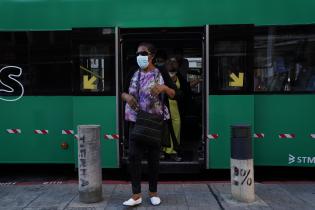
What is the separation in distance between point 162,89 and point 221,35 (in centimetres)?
187

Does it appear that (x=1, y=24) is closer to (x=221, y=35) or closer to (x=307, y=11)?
(x=221, y=35)

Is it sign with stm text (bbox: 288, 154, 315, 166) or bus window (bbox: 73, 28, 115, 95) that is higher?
bus window (bbox: 73, 28, 115, 95)

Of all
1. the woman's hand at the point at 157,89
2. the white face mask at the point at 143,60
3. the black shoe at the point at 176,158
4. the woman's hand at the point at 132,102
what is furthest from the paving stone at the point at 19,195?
the white face mask at the point at 143,60

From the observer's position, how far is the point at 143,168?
739 cm

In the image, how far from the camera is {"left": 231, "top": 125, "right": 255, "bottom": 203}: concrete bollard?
5.91m

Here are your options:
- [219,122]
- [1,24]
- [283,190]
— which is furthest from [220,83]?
[1,24]

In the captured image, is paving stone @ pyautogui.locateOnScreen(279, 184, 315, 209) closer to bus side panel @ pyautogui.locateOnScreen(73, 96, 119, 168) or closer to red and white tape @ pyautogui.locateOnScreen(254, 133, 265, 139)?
red and white tape @ pyautogui.locateOnScreen(254, 133, 265, 139)

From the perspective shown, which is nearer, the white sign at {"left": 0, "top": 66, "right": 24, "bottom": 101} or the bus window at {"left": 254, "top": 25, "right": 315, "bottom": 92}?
the bus window at {"left": 254, "top": 25, "right": 315, "bottom": 92}

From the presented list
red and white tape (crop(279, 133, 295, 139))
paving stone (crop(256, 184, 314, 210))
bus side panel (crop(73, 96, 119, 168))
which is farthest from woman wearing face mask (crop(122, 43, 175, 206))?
red and white tape (crop(279, 133, 295, 139))

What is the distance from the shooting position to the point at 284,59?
7.20 m

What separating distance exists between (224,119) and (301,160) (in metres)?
1.37

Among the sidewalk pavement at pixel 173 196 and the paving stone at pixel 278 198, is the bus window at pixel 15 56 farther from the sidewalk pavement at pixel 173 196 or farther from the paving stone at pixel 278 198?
the paving stone at pixel 278 198

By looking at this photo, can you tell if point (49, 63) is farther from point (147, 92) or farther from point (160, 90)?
point (160, 90)

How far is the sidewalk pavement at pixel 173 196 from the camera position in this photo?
Answer: 596 centimetres
